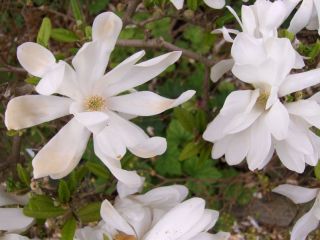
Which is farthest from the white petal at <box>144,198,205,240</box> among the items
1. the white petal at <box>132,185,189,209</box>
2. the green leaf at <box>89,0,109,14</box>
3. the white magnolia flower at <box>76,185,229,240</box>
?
the green leaf at <box>89,0,109,14</box>

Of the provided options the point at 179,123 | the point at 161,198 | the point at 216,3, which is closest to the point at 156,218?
the point at 161,198

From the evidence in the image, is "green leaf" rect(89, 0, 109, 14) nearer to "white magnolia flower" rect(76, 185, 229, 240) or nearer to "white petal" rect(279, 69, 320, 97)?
"white magnolia flower" rect(76, 185, 229, 240)

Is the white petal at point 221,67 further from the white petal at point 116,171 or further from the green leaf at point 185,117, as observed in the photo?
the white petal at point 116,171

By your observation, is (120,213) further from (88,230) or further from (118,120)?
(118,120)

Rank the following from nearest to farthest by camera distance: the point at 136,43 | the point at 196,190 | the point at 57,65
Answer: the point at 57,65 < the point at 136,43 < the point at 196,190

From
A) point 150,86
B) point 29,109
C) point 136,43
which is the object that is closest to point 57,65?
point 29,109

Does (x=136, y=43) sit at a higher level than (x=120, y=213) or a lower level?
higher

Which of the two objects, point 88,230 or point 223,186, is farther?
point 223,186
